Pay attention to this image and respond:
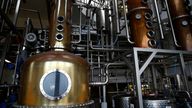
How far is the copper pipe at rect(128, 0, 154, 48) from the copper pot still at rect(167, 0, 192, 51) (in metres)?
0.50

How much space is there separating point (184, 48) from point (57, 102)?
73.3 inches

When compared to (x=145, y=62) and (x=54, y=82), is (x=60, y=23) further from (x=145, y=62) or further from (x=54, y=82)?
(x=145, y=62)

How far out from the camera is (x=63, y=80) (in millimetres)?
1421

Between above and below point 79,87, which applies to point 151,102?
below

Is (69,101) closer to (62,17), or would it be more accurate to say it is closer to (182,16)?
(62,17)

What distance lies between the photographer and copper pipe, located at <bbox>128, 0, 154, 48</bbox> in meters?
2.09

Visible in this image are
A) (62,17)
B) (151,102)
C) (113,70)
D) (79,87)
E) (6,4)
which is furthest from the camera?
(113,70)

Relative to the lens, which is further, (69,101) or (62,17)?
(62,17)

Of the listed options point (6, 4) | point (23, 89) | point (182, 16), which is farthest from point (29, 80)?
point (182, 16)

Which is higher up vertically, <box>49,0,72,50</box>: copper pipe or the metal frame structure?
<box>49,0,72,50</box>: copper pipe

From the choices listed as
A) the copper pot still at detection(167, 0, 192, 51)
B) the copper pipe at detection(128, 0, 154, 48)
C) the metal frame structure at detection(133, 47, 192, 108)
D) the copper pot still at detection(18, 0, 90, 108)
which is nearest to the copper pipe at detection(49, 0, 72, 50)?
the copper pot still at detection(18, 0, 90, 108)

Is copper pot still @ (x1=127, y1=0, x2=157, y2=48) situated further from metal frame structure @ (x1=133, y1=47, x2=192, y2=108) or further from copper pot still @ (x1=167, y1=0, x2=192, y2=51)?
copper pot still @ (x1=167, y1=0, x2=192, y2=51)

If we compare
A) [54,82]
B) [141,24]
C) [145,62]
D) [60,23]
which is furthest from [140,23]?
[54,82]

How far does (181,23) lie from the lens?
2.37m
